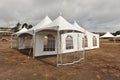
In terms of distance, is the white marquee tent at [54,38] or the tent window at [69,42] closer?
the white marquee tent at [54,38]

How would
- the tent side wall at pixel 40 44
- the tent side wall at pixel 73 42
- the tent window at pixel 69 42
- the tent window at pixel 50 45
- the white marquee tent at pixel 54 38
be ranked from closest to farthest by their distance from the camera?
1. the white marquee tent at pixel 54 38
2. the tent side wall at pixel 40 44
3. the tent window at pixel 50 45
4. the tent side wall at pixel 73 42
5. the tent window at pixel 69 42

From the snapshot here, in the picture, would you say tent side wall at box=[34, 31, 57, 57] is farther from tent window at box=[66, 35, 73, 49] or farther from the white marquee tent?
tent window at box=[66, 35, 73, 49]

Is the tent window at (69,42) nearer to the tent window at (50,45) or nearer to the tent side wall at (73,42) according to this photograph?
the tent side wall at (73,42)

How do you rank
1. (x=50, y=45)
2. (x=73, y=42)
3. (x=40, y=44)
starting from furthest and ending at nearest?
(x=73, y=42), (x=50, y=45), (x=40, y=44)

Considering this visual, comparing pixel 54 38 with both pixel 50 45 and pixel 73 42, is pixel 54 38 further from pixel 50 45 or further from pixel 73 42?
pixel 73 42

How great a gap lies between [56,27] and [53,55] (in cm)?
527

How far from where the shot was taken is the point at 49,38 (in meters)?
16.8

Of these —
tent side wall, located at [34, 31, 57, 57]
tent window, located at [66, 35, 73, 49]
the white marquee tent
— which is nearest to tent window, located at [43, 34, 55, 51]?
the white marquee tent

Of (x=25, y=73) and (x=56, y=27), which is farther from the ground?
(x=56, y=27)

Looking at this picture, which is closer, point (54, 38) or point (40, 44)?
point (40, 44)

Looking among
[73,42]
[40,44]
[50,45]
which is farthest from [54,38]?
[73,42]

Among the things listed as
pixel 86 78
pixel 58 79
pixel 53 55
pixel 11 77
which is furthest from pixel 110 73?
pixel 53 55

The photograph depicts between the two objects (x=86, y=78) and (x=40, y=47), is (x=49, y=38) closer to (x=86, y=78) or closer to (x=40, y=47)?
(x=40, y=47)

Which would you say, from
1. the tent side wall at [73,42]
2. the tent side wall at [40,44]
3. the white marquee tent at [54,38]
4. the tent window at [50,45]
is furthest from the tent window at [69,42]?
the tent side wall at [40,44]
